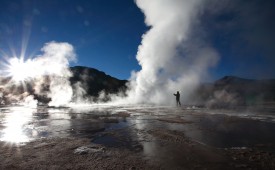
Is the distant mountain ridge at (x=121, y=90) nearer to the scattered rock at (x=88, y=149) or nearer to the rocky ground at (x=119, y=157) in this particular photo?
the rocky ground at (x=119, y=157)

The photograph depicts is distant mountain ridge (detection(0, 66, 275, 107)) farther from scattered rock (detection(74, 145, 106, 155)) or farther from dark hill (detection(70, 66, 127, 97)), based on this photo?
scattered rock (detection(74, 145, 106, 155))

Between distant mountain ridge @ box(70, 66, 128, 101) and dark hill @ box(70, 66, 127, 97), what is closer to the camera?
distant mountain ridge @ box(70, 66, 128, 101)

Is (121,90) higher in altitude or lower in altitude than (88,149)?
higher

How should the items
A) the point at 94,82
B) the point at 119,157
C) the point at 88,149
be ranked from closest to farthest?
the point at 119,157
the point at 88,149
the point at 94,82

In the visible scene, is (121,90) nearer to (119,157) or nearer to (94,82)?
(94,82)

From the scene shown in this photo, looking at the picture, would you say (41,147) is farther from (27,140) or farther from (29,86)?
(29,86)

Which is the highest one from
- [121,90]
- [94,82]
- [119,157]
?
[94,82]

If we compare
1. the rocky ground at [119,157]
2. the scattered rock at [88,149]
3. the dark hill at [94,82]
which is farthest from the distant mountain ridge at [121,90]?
the scattered rock at [88,149]

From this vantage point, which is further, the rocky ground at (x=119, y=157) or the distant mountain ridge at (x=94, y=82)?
the distant mountain ridge at (x=94, y=82)

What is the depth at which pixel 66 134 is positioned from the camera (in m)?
8.73

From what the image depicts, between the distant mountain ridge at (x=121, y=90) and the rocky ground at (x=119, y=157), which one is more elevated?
the distant mountain ridge at (x=121, y=90)

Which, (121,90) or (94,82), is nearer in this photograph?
(121,90)

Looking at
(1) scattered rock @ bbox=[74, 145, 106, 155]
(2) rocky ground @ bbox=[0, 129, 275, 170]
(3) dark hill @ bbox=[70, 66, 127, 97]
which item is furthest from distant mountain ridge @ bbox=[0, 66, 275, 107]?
(1) scattered rock @ bbox=[74, 145, 106, 155]

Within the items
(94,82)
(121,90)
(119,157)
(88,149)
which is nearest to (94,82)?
(94,82)
